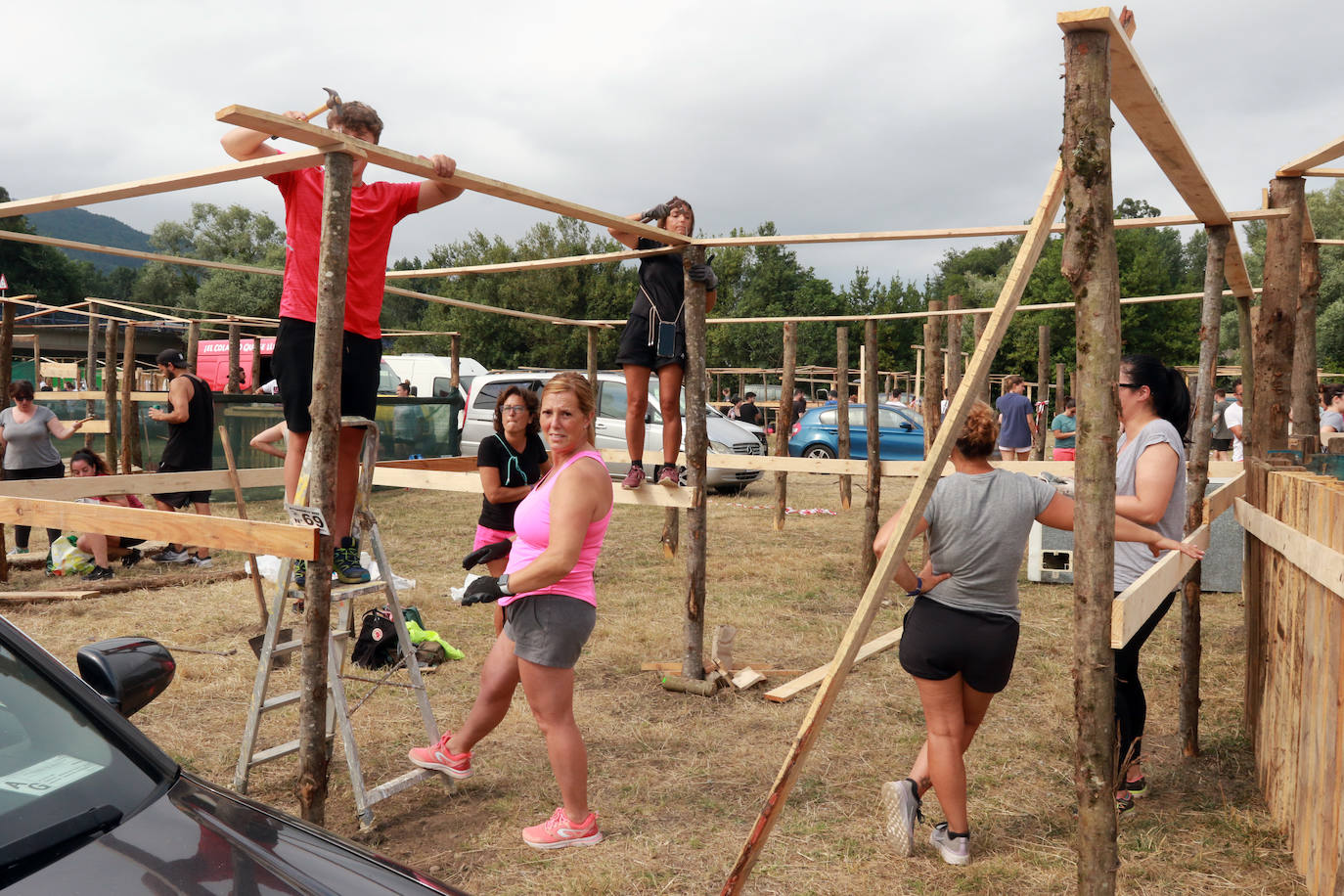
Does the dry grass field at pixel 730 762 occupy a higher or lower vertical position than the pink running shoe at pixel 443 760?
lower

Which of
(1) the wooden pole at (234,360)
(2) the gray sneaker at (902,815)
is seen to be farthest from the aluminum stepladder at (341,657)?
(1) the wooden pole at (234,360)

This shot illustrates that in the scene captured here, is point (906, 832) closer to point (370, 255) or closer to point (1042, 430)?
point (370, 255)

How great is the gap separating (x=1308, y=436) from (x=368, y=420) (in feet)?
17.7

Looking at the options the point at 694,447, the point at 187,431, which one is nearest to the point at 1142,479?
the point at 694,447

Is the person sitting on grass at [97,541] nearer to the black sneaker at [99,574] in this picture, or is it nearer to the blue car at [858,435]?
the black sneaker at [99,574]

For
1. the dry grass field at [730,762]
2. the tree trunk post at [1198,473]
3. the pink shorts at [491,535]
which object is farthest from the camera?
the pink shorts at [491,535]

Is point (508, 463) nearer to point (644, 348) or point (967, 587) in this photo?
point (644, 348)

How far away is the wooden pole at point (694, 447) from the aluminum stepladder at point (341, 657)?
1.73 metres

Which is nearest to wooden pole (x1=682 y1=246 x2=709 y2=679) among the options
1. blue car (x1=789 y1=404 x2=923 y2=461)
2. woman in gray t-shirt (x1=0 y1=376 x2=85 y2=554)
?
woman in gray t-shirt (x1=0 y1=376 x2=85 y2=554)

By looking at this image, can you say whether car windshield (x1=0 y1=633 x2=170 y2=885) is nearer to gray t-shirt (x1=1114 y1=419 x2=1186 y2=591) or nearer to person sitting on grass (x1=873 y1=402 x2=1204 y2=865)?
person sitting on grass (x1=873 y1=402 x2=1204 y2=865)

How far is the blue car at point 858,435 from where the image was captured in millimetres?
16516

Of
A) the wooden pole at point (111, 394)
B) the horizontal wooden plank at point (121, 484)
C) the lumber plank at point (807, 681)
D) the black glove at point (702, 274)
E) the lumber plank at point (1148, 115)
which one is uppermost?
the lumber plank at point (1148, 115)

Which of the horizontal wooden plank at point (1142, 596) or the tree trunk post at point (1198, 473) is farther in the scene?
the tree trunk post at point (1198, 473)

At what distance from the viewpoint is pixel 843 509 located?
12758 millimetres
